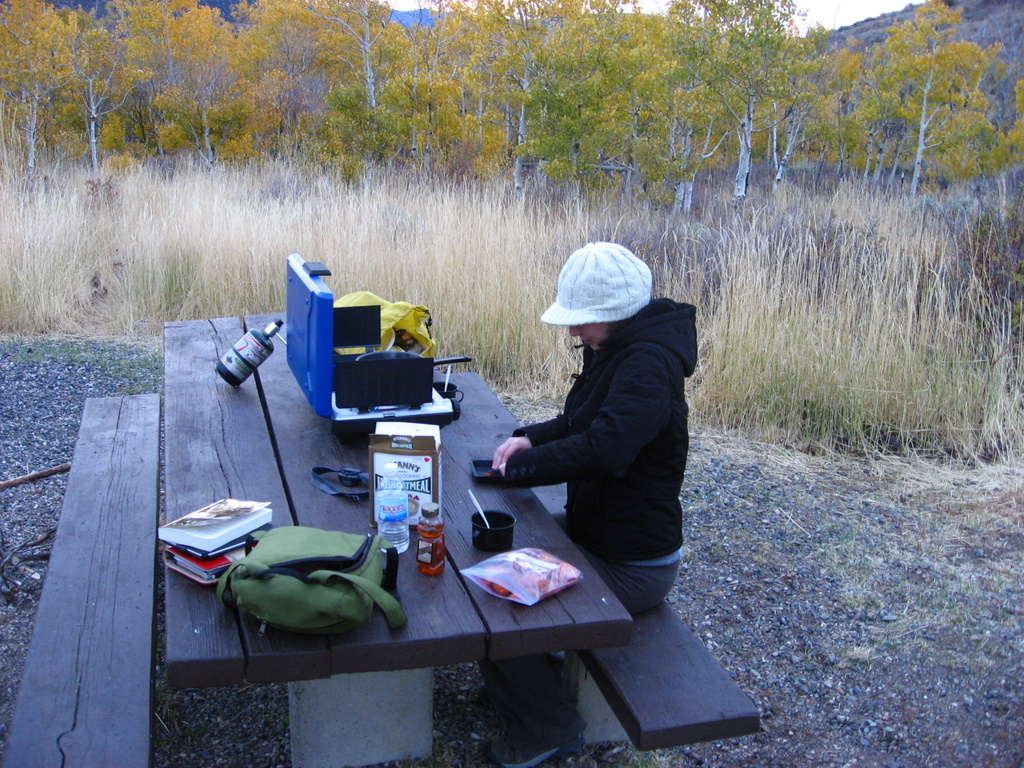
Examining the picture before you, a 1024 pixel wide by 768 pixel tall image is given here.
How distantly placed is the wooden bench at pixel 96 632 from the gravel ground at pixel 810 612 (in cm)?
28

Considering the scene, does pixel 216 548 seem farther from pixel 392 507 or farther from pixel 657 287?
pixel 657 287

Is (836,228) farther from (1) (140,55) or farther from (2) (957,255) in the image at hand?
(1) (140,55)

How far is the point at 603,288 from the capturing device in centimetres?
208

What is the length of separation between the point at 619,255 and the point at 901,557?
2.01 meters

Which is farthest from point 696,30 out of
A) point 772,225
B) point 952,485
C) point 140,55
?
point 140,55

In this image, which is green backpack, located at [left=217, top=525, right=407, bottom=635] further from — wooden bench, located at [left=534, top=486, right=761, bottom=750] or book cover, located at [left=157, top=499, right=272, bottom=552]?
wooden bench, located at [left=534, top=486, right=761, bottom=750]

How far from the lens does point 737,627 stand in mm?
2918

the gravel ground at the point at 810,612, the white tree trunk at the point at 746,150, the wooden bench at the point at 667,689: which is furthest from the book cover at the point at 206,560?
the white tree trunk at the point at 746,150

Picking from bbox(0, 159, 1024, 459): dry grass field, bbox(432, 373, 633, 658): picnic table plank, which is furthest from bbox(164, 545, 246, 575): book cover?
bbox(0, 159, 1024, 459): dry grass field

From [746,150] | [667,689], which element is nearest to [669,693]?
[667,689]

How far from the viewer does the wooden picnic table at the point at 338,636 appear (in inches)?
58.6

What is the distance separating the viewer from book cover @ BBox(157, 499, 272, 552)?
1662 millimetres

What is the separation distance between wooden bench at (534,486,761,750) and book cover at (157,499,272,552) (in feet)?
2.45

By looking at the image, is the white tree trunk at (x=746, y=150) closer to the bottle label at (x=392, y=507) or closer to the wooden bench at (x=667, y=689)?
the wooden bench at (x=667, y=689)
